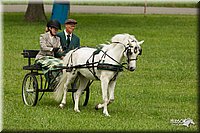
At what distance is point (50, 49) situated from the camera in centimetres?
1328

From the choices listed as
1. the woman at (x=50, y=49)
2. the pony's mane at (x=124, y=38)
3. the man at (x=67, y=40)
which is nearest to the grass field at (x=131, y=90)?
the woman at (x=50, y=49)

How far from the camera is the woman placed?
13.2 meters

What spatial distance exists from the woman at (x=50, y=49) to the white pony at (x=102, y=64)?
0.74ft

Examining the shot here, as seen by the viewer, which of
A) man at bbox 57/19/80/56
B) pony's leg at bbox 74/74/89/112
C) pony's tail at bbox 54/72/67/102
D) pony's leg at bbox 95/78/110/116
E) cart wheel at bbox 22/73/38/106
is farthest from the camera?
man at bbox 57/19/80/56

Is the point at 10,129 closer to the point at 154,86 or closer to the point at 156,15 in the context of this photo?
the point at 154,86

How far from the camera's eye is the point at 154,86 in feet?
53.6

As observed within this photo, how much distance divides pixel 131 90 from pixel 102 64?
11.2 feet

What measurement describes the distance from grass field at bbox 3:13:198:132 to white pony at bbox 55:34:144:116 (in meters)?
0.37

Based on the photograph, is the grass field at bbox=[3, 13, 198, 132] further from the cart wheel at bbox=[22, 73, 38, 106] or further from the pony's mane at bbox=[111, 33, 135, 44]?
the pony's mane at bbox=[111, 33, 135, 44]

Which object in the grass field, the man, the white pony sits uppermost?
the man

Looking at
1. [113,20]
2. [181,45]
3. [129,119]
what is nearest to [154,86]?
[129,119]

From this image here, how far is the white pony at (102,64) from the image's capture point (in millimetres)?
12086

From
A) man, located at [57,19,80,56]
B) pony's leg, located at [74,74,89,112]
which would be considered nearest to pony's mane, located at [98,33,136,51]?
pony's leg, located at [74,74,89,112]

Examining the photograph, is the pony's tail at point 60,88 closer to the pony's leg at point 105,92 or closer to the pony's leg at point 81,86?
the pony's leg at point 81,86
